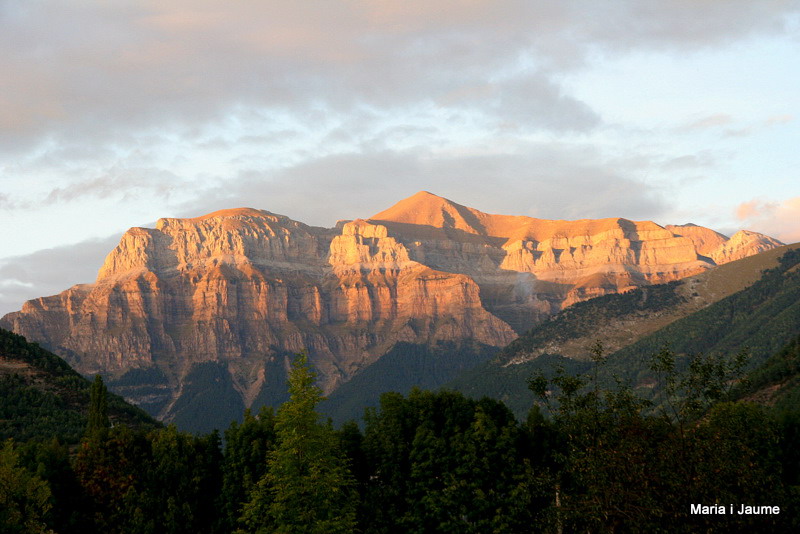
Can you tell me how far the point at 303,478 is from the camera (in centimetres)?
6919

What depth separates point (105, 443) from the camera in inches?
3634

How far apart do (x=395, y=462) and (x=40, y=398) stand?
230ft

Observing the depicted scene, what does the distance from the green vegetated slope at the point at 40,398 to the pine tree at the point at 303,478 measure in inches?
2100

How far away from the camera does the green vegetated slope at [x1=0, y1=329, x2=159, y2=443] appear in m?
120

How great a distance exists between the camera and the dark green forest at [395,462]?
58.1 meters

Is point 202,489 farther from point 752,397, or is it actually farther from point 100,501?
point 752,397

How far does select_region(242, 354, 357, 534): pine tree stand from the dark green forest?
0.45ft

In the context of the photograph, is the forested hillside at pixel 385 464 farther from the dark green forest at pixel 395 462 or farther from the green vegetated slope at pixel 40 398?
the green vegetated slope at pixel 40 398

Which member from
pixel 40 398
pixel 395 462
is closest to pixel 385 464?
pixel 395 462

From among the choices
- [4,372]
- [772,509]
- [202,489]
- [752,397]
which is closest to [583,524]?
[772,509]

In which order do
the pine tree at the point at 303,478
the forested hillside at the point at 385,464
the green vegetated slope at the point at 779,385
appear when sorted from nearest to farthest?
the forested hillside at the point at 385,464 → the pine tree at the point at 303,478 → the green vegetated slope at the point at 779,385

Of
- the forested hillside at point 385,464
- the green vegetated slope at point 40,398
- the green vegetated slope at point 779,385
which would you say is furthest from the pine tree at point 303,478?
the green vegetated slope at point 779,385

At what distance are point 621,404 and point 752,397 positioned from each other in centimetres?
9532

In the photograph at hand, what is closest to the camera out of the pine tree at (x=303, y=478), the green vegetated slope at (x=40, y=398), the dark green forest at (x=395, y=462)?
the dark green forest at (x=395, y=462)
